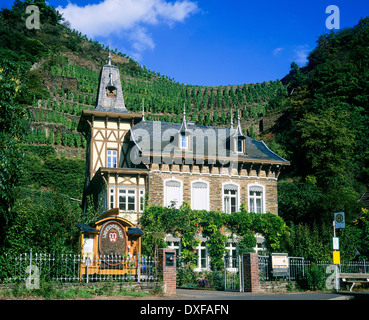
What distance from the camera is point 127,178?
2397 centimetres

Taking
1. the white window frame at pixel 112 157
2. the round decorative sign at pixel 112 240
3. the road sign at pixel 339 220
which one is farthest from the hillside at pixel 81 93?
the road sign at pixel 339 220

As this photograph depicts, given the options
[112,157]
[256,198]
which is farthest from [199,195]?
[112,157]

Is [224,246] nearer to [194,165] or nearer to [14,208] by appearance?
[194,165]

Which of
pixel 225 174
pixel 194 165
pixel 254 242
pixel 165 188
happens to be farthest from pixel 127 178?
pixel 254 242

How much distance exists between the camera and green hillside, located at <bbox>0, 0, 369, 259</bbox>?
1549cm

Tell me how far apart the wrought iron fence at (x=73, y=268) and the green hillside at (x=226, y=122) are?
818 mm

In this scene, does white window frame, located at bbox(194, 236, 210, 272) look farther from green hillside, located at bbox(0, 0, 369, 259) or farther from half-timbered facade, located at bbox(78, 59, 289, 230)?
green hillside, located at bbox(0, 0, 369, 259)

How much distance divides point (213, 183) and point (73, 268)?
38.8 ft

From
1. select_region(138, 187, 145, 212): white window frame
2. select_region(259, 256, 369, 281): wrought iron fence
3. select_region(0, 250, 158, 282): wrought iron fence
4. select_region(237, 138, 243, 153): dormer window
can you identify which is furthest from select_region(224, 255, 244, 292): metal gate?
select_region(237, 138, 243, 153): dormer window

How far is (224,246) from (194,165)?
14.1ft

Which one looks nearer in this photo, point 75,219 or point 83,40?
point 75,219

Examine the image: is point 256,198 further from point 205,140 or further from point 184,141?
point 184,141

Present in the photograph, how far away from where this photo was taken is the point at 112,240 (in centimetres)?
1545

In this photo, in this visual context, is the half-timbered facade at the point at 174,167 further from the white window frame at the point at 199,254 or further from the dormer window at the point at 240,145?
the white window frame at the point at 199,254
